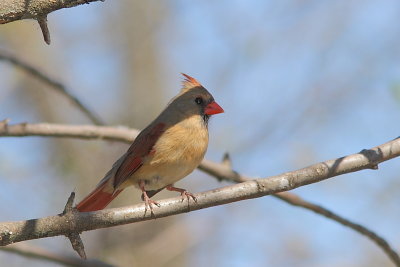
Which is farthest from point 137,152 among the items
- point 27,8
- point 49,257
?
point 27,8

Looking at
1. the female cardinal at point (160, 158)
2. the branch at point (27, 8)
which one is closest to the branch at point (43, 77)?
the female cardinal at point (160, 158)

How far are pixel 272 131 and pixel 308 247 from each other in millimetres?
1232

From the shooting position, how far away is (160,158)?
3.51 meters

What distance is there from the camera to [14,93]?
750 cm

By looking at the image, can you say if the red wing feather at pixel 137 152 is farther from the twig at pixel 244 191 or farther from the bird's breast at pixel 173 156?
the twig at pixel 244 191

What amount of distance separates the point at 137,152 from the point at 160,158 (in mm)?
156

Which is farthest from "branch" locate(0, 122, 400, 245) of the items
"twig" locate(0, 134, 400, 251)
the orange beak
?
the orange beak

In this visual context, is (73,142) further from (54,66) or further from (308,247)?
(308,247)

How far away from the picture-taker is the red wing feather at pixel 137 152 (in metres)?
3.56

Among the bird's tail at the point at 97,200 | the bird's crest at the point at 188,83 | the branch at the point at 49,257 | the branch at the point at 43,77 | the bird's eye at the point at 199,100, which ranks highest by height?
the branch at the point at 43,77

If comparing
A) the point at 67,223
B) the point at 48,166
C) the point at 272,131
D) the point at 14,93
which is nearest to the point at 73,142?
the point at 48,166

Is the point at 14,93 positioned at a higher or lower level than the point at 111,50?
lower

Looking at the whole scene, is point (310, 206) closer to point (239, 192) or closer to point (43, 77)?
point (239, 192)

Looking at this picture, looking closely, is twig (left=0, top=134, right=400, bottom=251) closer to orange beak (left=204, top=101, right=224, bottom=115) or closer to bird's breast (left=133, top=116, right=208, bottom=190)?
bird's breast (left=133, top=116, right=208, bottom=190)
